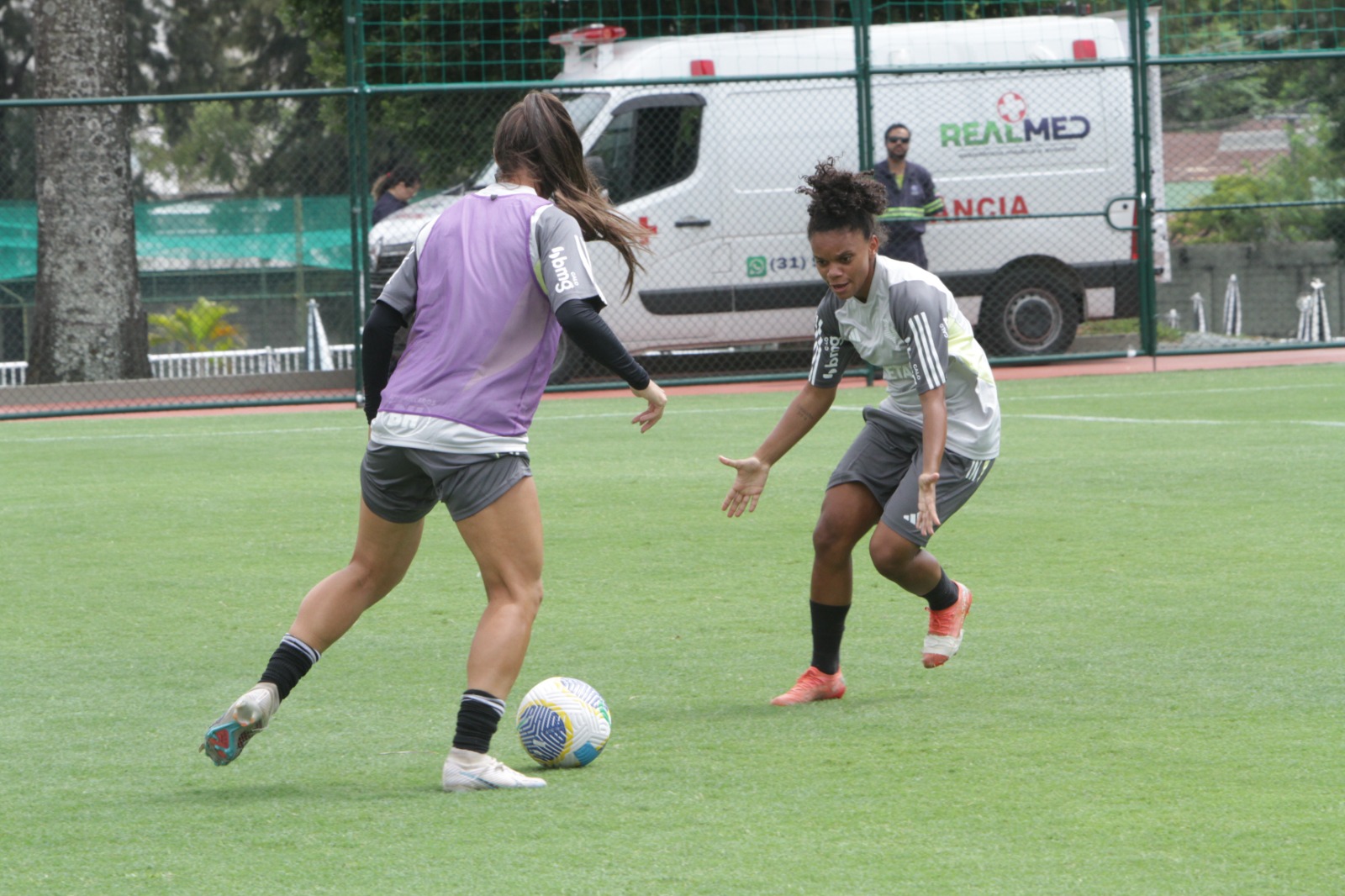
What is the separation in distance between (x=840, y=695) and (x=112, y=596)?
309 cm

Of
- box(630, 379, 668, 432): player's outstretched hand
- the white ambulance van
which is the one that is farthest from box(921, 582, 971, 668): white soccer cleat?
the white ambulance van

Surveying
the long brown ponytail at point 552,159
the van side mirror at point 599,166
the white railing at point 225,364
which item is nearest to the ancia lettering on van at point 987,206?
the van side mirror at point 599,166

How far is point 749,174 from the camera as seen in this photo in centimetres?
1571

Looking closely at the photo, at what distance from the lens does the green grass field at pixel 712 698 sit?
11.8 feet

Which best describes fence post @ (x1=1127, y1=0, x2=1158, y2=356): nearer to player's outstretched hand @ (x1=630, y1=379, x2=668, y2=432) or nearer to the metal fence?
the metal fence

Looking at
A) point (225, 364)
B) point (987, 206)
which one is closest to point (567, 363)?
point (987, 206)

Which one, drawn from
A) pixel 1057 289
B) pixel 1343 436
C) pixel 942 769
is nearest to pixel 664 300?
pixel 1057 289

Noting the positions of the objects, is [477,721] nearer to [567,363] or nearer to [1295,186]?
[567,363]

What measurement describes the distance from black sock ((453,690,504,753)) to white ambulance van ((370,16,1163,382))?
1106 cm

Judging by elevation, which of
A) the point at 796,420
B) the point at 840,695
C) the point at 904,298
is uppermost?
the point at 904,298

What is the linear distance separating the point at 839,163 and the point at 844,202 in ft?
36.4

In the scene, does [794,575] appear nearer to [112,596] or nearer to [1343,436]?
[112,596]

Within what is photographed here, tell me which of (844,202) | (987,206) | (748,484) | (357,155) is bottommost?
(748,484)

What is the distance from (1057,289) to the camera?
54.1ft
